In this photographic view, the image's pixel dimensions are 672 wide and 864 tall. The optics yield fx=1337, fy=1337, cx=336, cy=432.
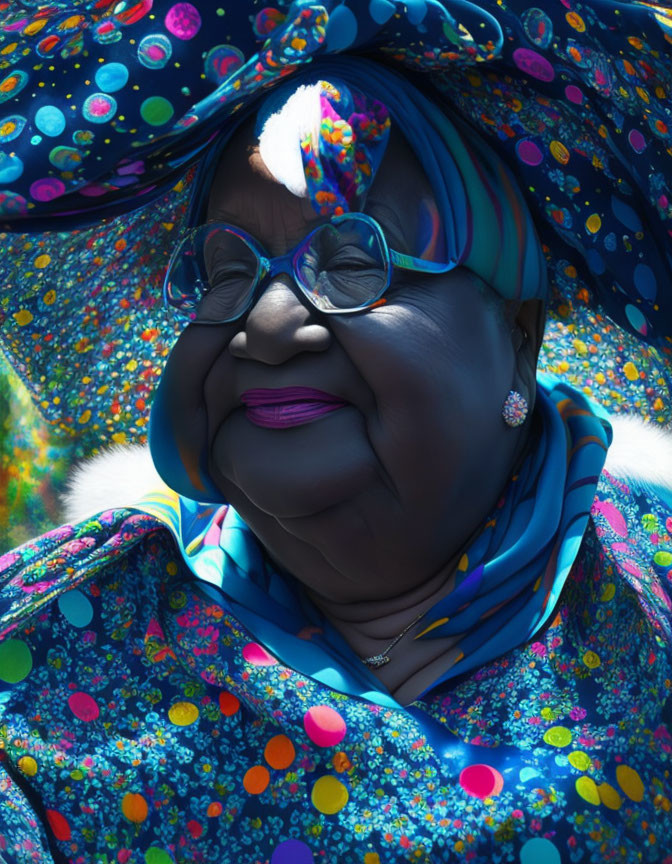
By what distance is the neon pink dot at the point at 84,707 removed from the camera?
2346mm

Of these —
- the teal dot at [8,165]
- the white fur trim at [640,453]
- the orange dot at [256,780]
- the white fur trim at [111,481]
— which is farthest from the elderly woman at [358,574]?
the white fur trim at [111,481]

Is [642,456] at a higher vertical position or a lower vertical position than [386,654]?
higher

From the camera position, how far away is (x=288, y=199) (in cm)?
231

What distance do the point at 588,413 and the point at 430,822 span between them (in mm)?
867

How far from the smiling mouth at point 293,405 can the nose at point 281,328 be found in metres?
0.05

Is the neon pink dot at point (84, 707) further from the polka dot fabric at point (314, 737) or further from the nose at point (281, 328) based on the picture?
the nose at point (281, 328)

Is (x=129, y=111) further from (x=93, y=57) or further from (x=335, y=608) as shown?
(x=335, y=608)

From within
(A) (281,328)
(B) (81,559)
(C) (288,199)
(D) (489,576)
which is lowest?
(B) (81,559)

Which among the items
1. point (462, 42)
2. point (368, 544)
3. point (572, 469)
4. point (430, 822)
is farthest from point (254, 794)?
point (462, 42)

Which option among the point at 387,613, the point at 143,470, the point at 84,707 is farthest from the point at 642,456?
the point at 84,707

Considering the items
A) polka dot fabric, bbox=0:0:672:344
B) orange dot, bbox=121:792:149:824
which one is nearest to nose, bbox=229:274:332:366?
polka dot fabric, bbox=0:0:672:344

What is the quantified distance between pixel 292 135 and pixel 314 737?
1.02 m

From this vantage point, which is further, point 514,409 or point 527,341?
point 527,341

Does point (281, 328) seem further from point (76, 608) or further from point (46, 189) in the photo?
point (76, 608)
